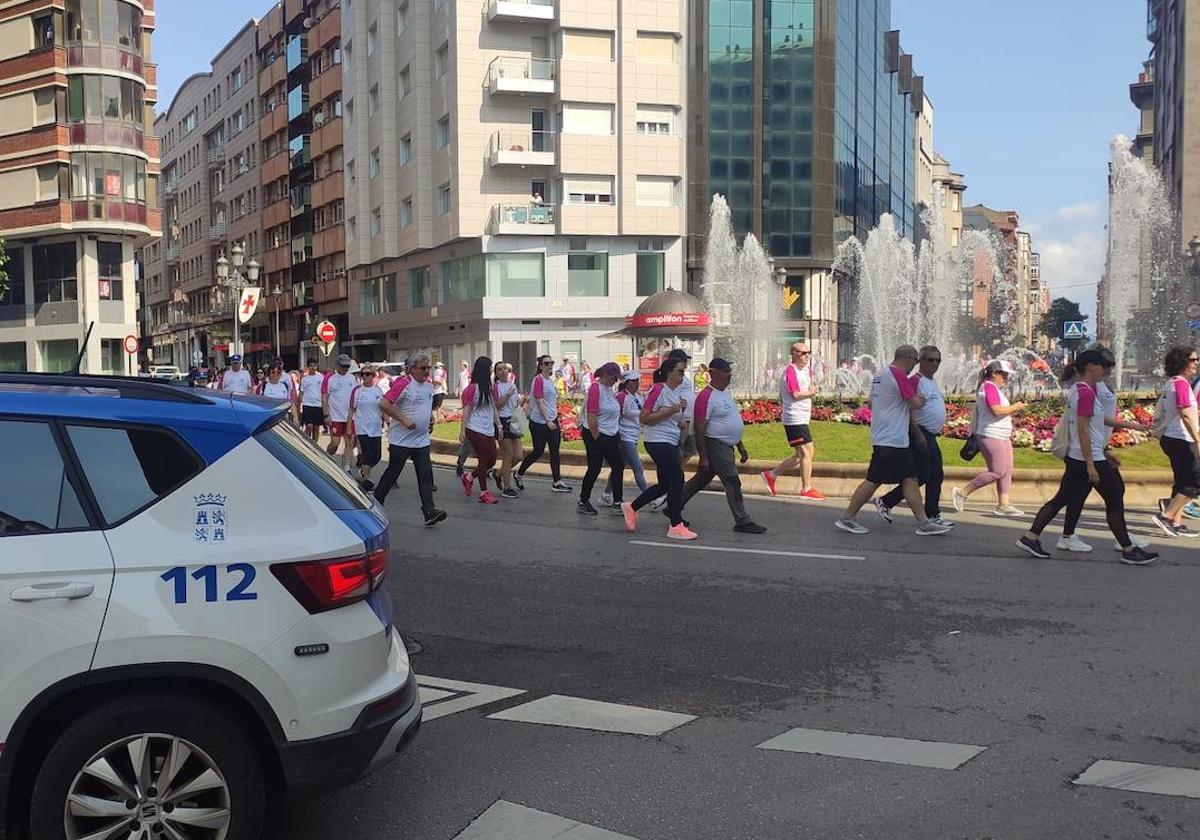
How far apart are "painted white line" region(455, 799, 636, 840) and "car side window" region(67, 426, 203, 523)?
61.1 inches

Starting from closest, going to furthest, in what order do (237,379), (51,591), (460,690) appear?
1. (51,591)
2. (460,690)
3. (237,379)

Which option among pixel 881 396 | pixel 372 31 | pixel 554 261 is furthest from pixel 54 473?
pixel 372 31

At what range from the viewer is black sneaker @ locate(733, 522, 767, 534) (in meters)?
10.7

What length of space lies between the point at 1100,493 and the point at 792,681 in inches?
169

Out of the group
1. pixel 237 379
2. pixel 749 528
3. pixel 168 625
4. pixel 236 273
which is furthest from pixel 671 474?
pixel 236 273

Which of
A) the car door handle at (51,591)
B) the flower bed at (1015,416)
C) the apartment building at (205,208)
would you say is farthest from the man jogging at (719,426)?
the apartment building at (205,208)

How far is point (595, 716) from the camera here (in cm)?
513

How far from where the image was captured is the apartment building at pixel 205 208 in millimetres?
82000

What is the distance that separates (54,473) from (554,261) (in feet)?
157

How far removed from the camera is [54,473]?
3309 mm

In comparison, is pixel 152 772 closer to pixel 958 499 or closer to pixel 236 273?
pixel 958 499

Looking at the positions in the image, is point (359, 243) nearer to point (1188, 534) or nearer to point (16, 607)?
point (1188, 534)

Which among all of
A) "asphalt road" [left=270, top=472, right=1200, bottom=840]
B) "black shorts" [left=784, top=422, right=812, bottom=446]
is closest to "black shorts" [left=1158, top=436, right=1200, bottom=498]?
"asphalt road" [left=270, top=472, right=1200, bottom=840]

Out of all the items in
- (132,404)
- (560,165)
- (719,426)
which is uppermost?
(560,165)
